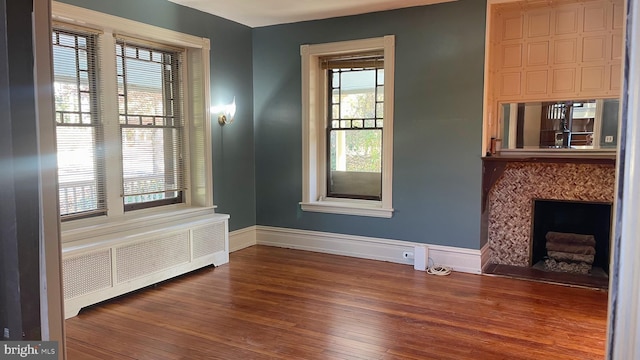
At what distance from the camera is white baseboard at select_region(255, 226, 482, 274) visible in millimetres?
4617

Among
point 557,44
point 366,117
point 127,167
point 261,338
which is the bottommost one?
point 261,338

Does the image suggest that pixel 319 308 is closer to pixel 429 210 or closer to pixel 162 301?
pixel 162 301

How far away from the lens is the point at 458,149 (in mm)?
4535

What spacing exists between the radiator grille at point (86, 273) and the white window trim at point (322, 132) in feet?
7.95

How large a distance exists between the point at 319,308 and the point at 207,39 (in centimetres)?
310

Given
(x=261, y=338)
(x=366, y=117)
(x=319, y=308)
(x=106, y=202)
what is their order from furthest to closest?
(x=366, y=117) → (x=106, y=202) → (x=319, y=308) → (x=261, y=338)

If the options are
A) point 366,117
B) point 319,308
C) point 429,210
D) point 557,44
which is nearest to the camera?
point 319,308

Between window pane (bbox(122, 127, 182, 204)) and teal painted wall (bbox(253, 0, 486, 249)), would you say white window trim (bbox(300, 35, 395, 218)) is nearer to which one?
teal painted wall (bbox(253, 0, 486, 249))

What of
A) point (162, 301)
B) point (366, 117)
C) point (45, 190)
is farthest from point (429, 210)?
point (45, 190)

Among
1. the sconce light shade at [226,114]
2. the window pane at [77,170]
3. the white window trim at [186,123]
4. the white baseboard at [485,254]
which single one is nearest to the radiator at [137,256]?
the white window trim at [186,123]

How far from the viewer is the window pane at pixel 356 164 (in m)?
5.25

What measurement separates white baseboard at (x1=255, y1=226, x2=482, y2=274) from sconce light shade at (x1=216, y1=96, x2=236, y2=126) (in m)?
1.48

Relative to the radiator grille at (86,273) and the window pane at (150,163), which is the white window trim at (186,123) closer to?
the window pane at (150,163)

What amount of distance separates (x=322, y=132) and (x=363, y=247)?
4.89 feet
